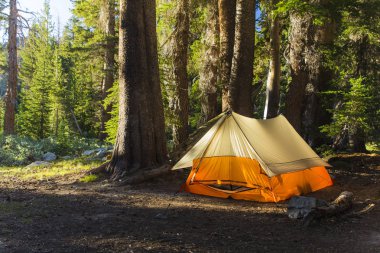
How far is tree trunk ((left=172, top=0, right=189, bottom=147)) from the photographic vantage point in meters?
12.5

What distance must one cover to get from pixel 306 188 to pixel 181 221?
367 centimetres

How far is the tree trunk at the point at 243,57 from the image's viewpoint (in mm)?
10242

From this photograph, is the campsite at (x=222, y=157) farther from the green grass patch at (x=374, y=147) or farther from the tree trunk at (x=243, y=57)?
the green grass patch at (x=374, y=147)

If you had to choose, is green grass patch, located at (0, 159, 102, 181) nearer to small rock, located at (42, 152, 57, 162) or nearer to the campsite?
the campsite

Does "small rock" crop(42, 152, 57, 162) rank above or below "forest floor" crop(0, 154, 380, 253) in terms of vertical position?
above

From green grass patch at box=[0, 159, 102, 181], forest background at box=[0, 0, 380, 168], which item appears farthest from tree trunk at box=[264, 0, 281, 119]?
green grass patch at box=[0, 159, 102, 181]

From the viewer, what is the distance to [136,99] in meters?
9.52

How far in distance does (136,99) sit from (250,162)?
3132 mm

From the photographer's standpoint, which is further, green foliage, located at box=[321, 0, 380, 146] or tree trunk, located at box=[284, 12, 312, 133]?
tree trunk, located at box=[284, 12, 312, 133]

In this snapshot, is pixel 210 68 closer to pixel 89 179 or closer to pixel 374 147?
pixel 89 179

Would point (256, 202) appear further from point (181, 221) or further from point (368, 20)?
point (368, 20)

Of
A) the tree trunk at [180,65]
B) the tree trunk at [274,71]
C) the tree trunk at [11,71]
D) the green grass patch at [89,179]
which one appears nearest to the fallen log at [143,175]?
the green grass patch at [89,179]

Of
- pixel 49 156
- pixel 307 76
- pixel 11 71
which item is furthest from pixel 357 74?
pixel 11 71

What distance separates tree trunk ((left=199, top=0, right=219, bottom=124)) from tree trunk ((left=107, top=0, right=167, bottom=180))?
296 cm
